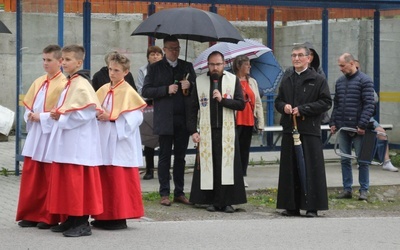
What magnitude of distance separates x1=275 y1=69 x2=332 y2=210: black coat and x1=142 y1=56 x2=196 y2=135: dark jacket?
44.2 inches

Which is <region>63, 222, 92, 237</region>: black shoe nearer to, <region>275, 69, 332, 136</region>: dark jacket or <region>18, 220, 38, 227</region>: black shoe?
<region>18, 220, 38, 227</region>: black shoe

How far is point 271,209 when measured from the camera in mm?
11172

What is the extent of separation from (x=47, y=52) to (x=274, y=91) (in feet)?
21.0

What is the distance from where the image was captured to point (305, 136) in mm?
10406

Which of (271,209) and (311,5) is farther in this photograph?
(311,5)

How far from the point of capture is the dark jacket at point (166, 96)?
35.4 feet

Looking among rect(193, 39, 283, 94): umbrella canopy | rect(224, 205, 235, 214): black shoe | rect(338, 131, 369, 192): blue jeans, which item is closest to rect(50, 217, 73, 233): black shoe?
rect(224, 205, 235, 214): black shoe

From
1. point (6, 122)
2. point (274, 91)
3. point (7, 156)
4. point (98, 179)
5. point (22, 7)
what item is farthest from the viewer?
point (6, 122)

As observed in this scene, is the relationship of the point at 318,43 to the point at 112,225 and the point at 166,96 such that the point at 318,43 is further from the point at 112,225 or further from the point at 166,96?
the point at 112,225

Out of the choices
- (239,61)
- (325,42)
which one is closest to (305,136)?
(239,61)

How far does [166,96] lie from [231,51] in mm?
2862

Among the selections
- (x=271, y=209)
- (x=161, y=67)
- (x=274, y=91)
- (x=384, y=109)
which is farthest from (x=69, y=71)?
(x=384, y=109)

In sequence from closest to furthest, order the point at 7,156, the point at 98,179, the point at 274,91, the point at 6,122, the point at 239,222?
the point at 98,179 → the point at 239,222 → the point at 274,91 → the point at 7,156 → the point at 6,122

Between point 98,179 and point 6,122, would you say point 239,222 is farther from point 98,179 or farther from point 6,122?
point 6,122
